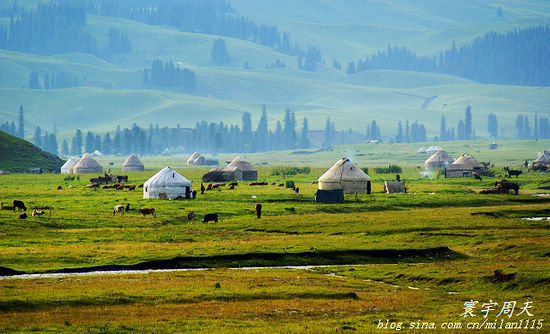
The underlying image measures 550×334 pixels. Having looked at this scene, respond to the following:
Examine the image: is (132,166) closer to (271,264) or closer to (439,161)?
(439,161)

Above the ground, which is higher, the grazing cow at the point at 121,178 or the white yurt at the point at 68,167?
the white yurt at the point at 68,167

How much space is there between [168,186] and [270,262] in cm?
3562

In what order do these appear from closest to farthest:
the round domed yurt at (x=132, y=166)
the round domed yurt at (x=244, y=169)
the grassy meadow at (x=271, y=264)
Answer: the grassy meadow at (x=271, y=264)
the round domed yurt at (x=244, y=169)
the round domed yurt at (x=132, y=166)

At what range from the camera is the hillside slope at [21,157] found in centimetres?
13725

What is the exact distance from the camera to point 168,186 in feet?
252

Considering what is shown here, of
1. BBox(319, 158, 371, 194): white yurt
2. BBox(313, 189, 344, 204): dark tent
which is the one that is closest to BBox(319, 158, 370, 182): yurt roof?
BBox(319, 158, 371, 194): white yurt

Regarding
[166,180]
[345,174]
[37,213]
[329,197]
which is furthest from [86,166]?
[37,213]

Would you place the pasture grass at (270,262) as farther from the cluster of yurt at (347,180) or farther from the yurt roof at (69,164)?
the yurt roof at (69,164)

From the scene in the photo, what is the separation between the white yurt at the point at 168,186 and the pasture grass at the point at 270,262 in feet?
6.07

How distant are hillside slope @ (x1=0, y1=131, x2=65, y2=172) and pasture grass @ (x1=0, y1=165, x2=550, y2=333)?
6540 centimetres

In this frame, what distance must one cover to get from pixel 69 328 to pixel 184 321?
377 cm

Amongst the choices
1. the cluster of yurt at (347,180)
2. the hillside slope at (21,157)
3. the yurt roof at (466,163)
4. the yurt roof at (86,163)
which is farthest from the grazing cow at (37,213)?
the yurt roof at (86,163)

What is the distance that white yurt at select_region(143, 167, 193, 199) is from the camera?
76.8 m

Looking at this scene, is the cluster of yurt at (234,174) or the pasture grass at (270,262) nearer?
the pasture grass at (270,262)
